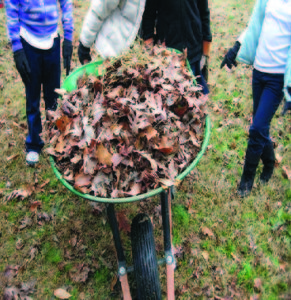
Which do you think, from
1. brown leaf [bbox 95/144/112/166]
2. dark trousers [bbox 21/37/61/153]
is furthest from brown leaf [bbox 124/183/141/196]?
dark trousers [bbox 21/37/61/153]

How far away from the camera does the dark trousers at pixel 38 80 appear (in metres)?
3.41

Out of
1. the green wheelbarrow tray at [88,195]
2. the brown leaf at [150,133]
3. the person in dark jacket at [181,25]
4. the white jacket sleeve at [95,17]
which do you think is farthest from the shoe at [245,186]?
the white jacket sleeve at [95,17]

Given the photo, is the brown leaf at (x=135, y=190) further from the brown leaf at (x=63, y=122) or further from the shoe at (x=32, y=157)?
the shoe at (x=32, y=157)

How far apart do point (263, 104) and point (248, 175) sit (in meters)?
0.85

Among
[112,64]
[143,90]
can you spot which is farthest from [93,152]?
[112,64]

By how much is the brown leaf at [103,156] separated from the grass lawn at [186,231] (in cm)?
147

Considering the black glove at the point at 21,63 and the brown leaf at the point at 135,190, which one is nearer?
the brown leaf at the point at 135,190

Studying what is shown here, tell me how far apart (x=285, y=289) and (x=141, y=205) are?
159 centimetres

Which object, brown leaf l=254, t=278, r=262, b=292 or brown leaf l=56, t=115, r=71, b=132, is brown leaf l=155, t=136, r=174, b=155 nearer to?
brown leaf l=56, t=115, r=71, b=132

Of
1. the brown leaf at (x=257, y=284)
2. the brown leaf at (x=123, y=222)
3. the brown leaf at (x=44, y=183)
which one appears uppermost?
the brown leaf at (x=257, y=284)

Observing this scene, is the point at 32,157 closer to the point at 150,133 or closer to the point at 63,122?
the point at 63,122

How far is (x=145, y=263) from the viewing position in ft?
7.62

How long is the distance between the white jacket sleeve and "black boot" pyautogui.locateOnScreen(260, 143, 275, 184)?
2067 mm

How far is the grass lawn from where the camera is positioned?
291 centimetres
